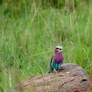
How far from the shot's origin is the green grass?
437 cm

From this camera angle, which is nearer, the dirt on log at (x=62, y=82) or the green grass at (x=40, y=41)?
the dirt on log at (x=62, y=82)

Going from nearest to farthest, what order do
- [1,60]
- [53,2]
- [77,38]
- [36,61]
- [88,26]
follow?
[1,60], [36,61], [77,38], [88,26], [53,2]

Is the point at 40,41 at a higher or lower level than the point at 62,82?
higher

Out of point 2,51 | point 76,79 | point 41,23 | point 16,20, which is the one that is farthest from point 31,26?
point 76,79

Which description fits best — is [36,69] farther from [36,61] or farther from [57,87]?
[57,87]

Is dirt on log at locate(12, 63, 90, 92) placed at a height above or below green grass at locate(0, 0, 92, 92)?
below

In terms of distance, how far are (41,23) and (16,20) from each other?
83 cm

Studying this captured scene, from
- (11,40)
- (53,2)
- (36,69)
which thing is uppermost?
(53,2)

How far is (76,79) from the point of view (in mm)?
3494

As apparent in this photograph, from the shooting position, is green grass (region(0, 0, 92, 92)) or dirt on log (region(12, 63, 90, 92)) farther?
green grass (region(0, 0, 92, 92))

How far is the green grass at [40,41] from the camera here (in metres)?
4.37

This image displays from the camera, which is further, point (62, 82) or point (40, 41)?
point (40, 41)

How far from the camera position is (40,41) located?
212 inches

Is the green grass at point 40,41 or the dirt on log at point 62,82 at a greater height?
the green grass at point 40,41
